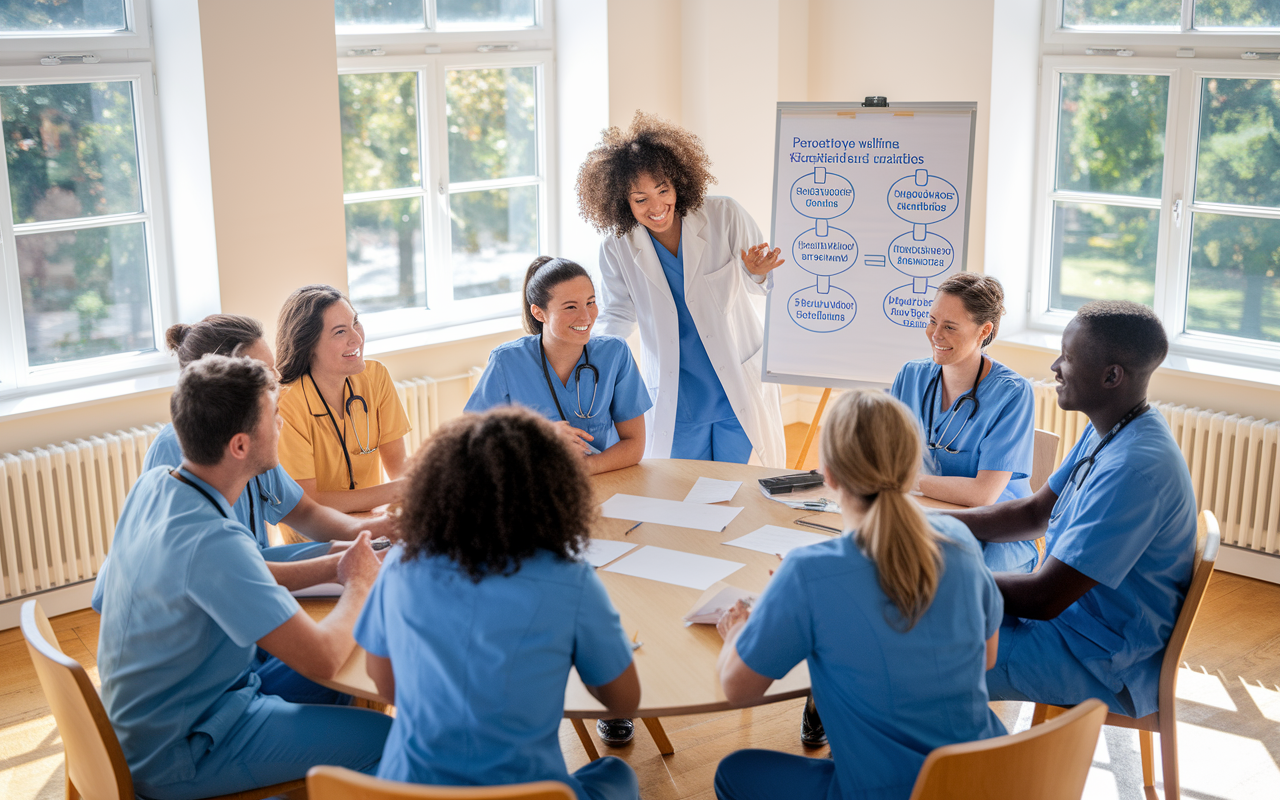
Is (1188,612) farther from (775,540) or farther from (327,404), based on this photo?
(327,404)

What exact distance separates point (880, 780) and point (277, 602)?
1.04 metres

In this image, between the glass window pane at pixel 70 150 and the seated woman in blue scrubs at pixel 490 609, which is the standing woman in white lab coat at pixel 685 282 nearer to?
the glass window pane at pixel 70 150

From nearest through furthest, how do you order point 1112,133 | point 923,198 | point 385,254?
point 923,198, point 1112,133, point 385,254

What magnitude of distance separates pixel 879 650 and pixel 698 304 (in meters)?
2.06

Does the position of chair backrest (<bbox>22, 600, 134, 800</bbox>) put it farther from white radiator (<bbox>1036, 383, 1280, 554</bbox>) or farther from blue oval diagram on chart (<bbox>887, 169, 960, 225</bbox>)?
white radiator (<bbox>1036, 383, 1280, 554</bbox>)

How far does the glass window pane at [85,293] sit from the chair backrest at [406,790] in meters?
3.09

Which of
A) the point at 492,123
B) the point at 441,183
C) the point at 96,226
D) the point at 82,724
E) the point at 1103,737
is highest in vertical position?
the point at 492,123

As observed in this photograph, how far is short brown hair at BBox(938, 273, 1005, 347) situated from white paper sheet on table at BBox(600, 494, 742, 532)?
0.78 meters

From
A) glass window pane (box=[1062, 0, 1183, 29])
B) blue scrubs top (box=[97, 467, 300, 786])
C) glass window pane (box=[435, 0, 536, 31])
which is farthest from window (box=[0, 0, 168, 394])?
glass window pane (box=[1062, 0, 1183, 29])

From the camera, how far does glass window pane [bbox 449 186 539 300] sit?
5047 millimetres

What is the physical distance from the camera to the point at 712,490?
9.28 ft

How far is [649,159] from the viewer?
11.6 feet

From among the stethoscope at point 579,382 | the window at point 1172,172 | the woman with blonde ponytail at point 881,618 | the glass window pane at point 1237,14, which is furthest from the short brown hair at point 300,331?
the glass window pane at point 1237,14

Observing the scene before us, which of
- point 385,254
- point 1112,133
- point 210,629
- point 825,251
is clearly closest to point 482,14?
point 385,254
